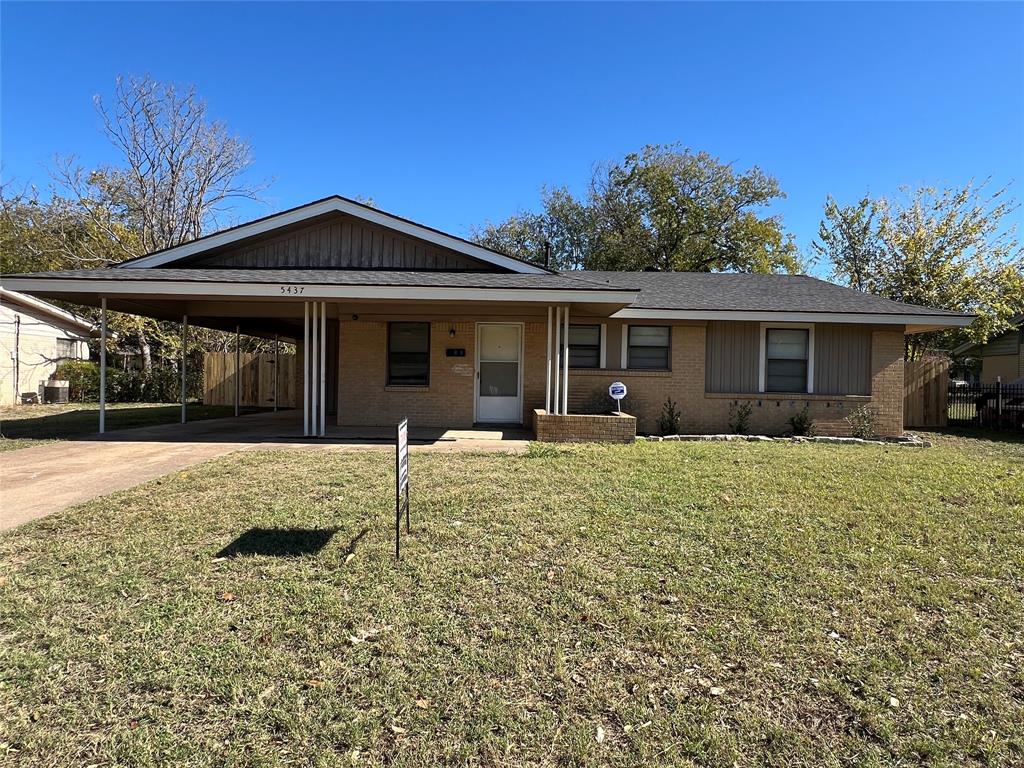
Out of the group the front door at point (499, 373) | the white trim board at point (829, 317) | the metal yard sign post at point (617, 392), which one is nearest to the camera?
the metal yard sign post at point (617, 392)

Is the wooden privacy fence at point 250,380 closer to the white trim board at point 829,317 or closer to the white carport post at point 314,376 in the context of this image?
the white carport post at point 314,376

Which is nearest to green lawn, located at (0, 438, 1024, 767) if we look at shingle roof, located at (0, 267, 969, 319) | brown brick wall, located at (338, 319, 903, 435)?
shingle roof, located at (0, 267, 969, 319)

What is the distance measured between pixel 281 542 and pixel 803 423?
11.3 meters

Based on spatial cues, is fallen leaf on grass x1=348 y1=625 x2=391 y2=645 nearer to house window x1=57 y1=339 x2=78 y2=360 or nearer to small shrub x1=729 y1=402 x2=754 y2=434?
small shrub x1=729 y1=402 x2=754 y2=434

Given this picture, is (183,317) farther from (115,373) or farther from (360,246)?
(115,373)

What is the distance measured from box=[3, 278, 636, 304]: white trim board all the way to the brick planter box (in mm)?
2177

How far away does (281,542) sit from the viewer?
15.3ft

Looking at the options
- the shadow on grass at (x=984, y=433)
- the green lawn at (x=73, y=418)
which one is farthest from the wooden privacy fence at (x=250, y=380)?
the shadow on grass at (x=984, y=433)

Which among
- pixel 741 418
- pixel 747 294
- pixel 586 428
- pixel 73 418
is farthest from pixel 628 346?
pixel 73 418

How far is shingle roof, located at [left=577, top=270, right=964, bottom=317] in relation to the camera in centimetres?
1197

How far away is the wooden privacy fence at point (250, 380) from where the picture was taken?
19.8m

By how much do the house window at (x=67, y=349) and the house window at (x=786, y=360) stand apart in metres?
23.3

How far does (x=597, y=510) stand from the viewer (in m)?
5.73

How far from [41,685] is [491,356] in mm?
10329
